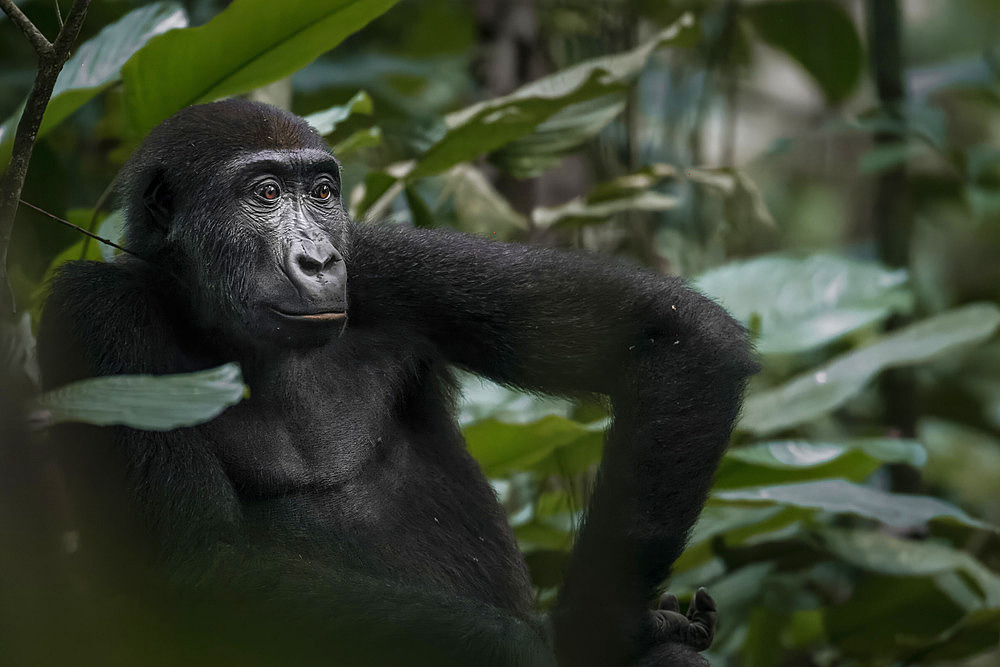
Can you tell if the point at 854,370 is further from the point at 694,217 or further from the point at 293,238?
the point at 293,238

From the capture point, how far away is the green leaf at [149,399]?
51.7 inches

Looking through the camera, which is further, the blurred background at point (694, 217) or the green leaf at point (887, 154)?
the green leaf at point (887, 154)

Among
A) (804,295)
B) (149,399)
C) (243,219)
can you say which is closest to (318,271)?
(243,219)

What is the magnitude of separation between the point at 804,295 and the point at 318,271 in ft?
7.87

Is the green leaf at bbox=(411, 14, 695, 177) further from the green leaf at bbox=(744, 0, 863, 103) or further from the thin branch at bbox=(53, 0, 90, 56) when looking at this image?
the green leaf at bbox=(744, 0, 863, 103)

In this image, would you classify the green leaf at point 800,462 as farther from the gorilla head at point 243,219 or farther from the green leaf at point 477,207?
the gorilla head at point 243,219

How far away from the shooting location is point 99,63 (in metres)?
2.90

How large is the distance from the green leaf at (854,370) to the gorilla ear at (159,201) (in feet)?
6.42

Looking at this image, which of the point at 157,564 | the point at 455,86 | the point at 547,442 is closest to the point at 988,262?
the point at 455,86

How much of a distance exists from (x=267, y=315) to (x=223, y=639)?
66 centimetres

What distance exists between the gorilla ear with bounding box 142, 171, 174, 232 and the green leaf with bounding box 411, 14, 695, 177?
1.11 metres

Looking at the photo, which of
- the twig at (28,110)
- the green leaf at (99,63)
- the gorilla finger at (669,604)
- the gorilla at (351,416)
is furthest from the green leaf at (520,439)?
the twig at (28,110)

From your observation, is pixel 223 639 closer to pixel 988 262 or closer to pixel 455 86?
pixel 455 86

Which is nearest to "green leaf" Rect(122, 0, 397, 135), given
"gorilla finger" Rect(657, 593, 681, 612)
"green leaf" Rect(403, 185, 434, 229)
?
"green leaf" Rect(403, 185, 434, 229)
